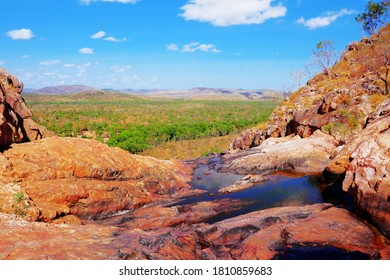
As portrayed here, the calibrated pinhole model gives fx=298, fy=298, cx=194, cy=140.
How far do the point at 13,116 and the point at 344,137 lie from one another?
37.9 meters

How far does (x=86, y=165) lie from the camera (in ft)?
91.1

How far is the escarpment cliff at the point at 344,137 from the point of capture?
1978 cm

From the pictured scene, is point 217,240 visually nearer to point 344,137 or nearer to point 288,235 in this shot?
point 288,235

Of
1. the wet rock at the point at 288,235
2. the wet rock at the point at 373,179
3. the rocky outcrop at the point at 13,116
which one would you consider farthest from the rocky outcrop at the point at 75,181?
the wet rock at the point at 373,179

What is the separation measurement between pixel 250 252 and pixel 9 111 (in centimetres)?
2443

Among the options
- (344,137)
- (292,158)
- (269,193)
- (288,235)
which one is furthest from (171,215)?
(344,137)

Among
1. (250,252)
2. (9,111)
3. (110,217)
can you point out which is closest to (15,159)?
(9,111)

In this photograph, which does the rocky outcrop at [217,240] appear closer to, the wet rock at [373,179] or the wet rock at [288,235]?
the wet rock at [288,235]

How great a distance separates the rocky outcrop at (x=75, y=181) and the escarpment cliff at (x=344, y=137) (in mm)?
14976

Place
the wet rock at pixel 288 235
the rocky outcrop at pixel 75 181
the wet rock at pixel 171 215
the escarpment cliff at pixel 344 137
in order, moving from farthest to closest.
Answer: the wet rock at pixel 171 215
the rocky outcrop at pixel 75 181
the escarpment cliff at pixel 344 137
the wet rock at pixel 288 235

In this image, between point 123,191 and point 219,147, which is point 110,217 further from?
point 219,147

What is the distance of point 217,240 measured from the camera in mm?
17219

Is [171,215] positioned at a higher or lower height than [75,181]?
lower

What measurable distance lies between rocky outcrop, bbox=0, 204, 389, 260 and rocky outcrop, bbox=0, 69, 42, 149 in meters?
10.6
